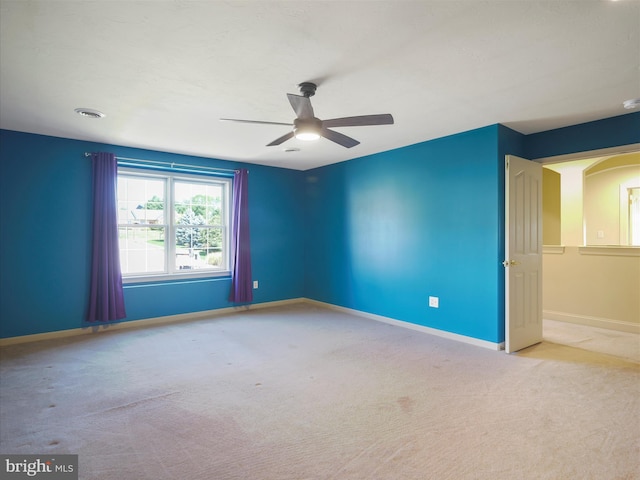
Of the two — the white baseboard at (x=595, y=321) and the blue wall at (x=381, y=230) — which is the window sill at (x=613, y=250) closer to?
the white baseboard at (x=595, y=321)

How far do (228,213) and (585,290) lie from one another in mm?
5365

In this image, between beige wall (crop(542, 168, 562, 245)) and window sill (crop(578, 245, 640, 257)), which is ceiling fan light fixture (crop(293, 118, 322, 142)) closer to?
window sill (crop(578, 245, 640, 257))

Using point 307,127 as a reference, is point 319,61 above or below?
above

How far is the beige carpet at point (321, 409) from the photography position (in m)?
1.93

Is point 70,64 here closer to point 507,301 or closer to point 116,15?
point 116,15

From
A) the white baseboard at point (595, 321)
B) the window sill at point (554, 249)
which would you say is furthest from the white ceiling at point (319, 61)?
the white baseboard at point (595, 321)

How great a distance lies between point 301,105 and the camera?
8.09 feet

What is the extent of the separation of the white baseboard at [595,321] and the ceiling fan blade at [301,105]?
474 cm

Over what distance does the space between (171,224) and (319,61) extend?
12.2 ft

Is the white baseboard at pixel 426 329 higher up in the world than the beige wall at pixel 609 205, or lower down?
lower down

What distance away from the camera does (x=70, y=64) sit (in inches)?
95.7

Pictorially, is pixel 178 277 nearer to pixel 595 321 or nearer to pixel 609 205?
pixel 595 321

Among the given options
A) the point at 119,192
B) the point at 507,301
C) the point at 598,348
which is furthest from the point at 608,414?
the point at 119,192

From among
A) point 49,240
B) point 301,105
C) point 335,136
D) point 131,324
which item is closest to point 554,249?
point 335,136
